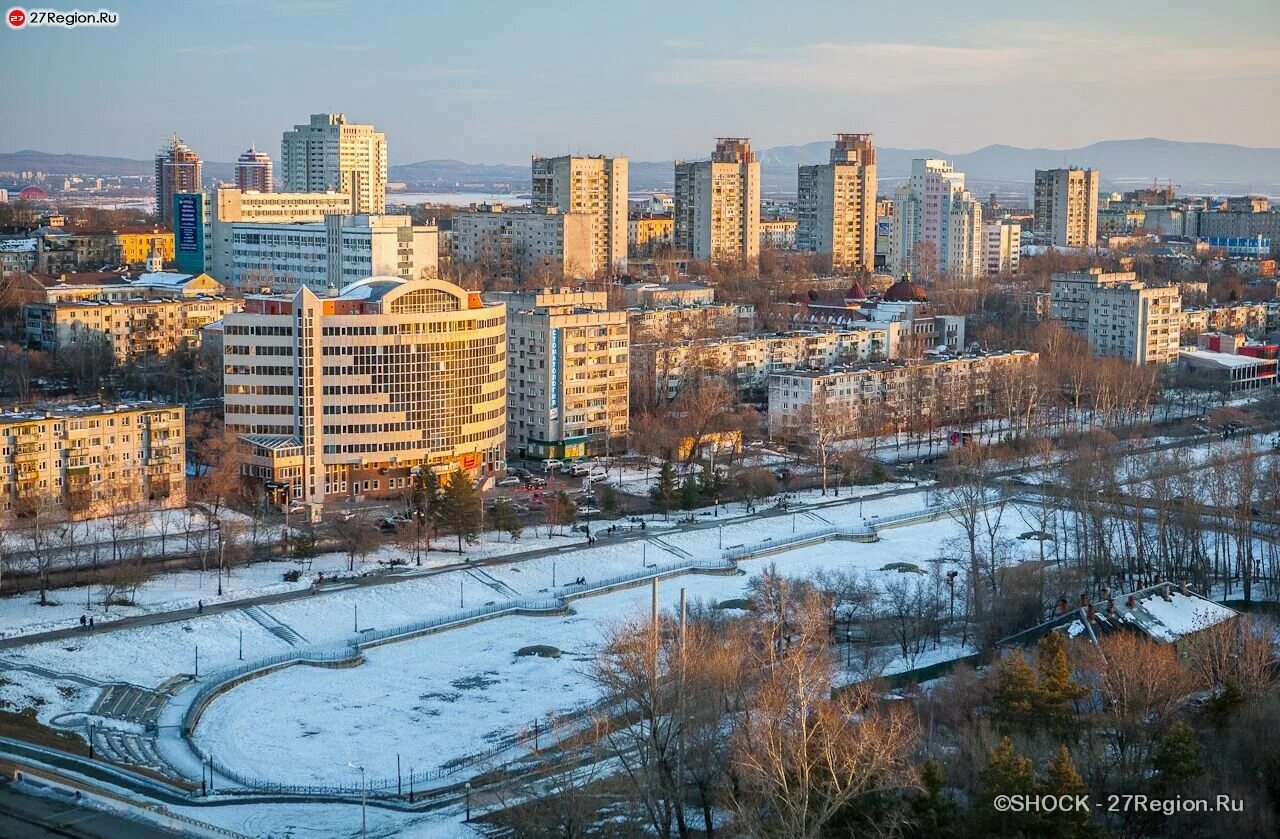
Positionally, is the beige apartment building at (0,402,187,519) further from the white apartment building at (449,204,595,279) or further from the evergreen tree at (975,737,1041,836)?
the white apartment building at (449,204,595,279)

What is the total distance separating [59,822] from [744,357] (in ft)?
77.0

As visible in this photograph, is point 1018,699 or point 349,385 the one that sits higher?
point 349,385

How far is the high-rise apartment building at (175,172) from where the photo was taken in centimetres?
6347

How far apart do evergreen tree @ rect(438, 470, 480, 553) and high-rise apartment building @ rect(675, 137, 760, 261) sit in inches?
1368

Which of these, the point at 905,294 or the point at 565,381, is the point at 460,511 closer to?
the point at 565,381

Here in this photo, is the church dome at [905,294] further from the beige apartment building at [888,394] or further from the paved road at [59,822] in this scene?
the paved road at [59,822]

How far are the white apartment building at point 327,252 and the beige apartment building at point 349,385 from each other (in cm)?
1405

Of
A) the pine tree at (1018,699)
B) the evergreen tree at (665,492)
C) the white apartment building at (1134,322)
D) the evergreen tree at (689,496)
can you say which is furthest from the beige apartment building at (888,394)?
the pine tree at (1018,699)

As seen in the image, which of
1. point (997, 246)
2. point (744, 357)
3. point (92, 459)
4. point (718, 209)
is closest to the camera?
point (92, 459)

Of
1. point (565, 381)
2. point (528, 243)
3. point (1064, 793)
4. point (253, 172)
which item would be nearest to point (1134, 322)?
point (565, 381)

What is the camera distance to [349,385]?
76.4ft

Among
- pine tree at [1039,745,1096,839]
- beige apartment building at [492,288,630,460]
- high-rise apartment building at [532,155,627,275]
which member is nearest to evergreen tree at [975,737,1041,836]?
pine tree at [1039,745,1096,839]

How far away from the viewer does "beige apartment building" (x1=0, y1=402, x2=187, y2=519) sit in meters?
21.1

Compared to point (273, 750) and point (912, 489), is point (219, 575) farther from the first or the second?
point (912, 489)
